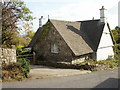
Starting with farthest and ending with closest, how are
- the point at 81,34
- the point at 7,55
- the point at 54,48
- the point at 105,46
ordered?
1. the point at 105,46
2. the point at 81,34
3. the point at 54,48
4. the point at 7,55

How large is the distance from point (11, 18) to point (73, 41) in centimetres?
820

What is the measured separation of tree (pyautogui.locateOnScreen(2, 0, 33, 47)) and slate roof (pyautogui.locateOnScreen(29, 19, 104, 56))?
5730 mm

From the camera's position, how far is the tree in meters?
18.0

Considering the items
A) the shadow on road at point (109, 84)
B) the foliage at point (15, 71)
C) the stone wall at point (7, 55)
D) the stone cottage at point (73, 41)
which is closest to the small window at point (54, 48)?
the stone cottage at point (73, 41)

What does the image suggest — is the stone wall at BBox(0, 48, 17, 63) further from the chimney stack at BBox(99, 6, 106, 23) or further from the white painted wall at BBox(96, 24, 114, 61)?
the chimney stack at BBox(99, 6, 106, 23)

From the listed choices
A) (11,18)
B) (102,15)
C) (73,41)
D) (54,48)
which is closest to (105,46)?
(102,15)

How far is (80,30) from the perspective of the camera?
27.6m

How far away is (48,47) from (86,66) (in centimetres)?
685

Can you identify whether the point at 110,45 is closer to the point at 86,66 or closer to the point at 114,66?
the point at 114,66

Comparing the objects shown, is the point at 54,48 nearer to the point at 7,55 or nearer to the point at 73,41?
the point at 73,41

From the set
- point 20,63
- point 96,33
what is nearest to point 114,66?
point 96,33

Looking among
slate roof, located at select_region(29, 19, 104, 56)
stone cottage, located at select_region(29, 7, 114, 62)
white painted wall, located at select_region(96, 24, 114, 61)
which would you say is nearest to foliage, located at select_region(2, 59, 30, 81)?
stone cottage, located at select_region(29, 7, 114, 62)

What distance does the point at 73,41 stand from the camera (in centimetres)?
2291

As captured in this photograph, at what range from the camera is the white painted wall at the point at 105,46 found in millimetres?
26047
